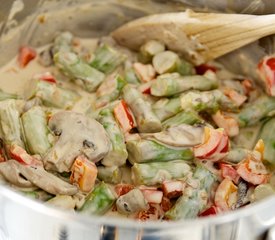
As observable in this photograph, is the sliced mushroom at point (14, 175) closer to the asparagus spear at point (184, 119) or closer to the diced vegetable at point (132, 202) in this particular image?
the diced vegetable at point (132, 202)

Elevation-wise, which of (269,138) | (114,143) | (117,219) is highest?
(117,219)

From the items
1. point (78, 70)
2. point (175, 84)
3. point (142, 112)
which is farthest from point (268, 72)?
point (78, 70)

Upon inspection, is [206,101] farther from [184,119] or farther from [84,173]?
[84,173]

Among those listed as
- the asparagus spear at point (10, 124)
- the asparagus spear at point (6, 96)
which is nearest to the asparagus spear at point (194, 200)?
the asparagus spear at point (10, 124)

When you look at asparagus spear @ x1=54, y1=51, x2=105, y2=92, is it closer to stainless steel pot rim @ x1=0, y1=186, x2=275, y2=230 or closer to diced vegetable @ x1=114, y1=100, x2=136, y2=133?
diced vegetable @ x1=114, y1=100, x2=136, y2=133

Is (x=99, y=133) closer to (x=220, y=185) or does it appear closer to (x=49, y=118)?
(x=49, y=118)

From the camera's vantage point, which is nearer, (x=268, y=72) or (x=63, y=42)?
(x=268, y=72)

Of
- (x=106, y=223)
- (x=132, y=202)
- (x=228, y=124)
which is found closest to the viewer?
(x=106, y=223)
